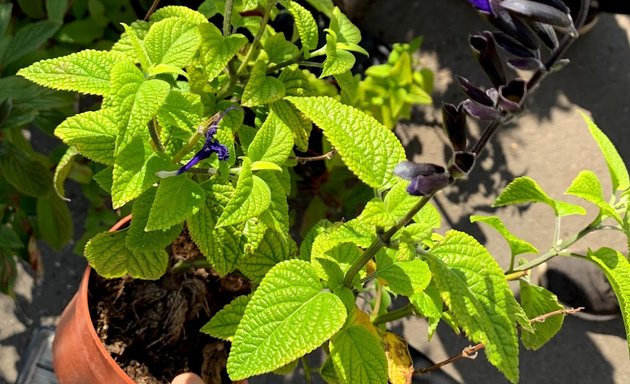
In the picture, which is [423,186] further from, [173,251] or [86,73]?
[173,251]

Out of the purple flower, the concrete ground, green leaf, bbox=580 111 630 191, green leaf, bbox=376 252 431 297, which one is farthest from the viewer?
the concrete ground

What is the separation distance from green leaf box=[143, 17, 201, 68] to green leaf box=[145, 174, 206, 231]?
0.14m

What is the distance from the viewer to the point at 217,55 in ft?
3.23

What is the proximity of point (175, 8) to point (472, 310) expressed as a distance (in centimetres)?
60

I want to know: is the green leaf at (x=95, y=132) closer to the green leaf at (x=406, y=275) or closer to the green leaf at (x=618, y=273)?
the green leaf at (x=406, y=275)

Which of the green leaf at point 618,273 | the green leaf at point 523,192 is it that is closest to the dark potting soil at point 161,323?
the green leaf at point 523,192

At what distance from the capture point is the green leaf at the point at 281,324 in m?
0.80

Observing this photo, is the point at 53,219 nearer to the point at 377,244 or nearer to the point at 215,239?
the point at 215,239

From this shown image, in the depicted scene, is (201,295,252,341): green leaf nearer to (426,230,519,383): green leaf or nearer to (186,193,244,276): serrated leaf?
(186,193,244,276): serrated leaf

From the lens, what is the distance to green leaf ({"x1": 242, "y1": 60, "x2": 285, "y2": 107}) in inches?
39.6

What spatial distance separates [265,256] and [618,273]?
464mm

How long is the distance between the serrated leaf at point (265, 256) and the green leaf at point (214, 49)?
0.79ft

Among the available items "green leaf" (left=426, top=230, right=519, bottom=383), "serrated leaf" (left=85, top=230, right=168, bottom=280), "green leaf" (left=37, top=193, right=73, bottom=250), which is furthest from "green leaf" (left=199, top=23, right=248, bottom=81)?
"green leaf" (left=37, top=193, right=73, bottom=250)

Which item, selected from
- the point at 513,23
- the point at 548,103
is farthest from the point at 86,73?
the point at 548,103
